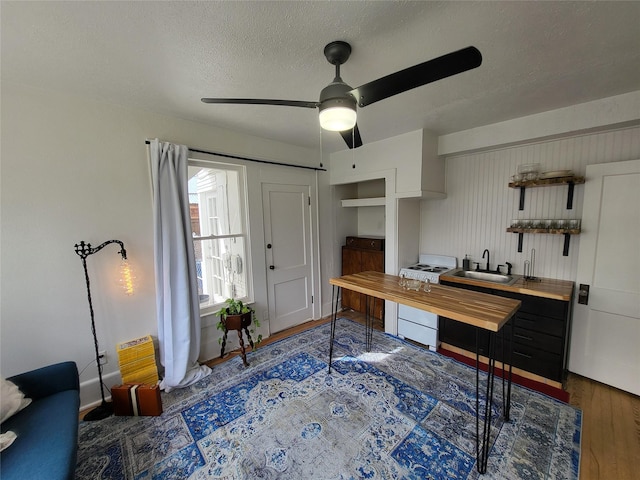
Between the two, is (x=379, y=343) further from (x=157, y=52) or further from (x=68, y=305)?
(x=157, y=52)

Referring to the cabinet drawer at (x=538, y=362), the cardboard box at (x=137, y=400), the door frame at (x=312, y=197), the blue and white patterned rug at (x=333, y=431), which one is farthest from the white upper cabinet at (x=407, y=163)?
the cardboard box at (x=137, y=400)

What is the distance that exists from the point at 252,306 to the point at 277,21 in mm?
2720

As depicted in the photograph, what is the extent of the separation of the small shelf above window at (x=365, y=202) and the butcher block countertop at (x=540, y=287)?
4.41ft

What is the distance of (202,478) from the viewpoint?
154cm

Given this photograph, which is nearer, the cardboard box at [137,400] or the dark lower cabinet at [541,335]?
the cardboard box at [137,400]

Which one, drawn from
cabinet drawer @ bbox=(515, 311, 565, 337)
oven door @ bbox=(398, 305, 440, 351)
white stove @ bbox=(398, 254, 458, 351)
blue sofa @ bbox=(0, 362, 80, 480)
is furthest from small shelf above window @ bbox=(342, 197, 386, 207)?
blue sofa @ bbox=(0, 362, 80, 480)

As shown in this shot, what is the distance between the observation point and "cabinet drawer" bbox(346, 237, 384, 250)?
3.62 meters

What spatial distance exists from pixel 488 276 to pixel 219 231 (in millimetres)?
3049

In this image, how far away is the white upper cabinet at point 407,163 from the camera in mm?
2863

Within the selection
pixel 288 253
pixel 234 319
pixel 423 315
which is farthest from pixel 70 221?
pixel 423 315

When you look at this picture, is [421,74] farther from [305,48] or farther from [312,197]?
[312,197]

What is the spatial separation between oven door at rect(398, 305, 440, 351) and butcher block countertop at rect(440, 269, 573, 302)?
54 centimetres

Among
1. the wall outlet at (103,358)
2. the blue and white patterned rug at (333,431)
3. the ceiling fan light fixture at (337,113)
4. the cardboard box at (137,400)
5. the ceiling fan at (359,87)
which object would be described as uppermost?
the ceiling fan at (359,87)

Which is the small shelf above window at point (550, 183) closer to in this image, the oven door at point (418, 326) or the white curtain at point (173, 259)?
the oven door at point (418, 326)
